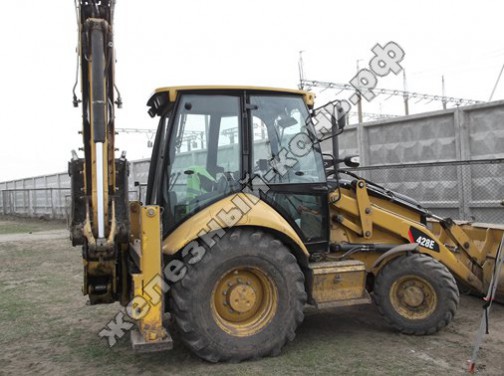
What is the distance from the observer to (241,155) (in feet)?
14.3

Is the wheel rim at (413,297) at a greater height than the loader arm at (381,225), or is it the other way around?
the loader arm at (381,225)

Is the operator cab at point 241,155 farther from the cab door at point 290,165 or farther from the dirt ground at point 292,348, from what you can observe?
the dirt ground at point 292,348

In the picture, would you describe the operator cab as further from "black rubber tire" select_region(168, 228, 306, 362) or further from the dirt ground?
the dirt ground

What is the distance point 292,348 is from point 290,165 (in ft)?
5.45

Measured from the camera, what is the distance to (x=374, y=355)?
4.08 meters

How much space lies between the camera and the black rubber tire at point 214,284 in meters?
3.83

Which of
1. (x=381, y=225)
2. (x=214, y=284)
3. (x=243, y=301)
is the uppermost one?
(x=381, y=225)

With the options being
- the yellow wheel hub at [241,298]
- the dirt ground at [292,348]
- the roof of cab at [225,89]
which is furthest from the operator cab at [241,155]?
the dirt ground at [292,348]

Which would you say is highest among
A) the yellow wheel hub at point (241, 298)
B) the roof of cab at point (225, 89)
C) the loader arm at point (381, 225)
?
the roof of cab at point (225, 89)

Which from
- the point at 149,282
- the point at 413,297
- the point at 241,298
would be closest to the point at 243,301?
the point at 241,298

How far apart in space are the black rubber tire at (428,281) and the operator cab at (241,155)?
2.24 ft

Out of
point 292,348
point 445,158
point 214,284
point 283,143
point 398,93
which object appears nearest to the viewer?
point 214,284

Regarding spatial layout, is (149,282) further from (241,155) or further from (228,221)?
(241,155)

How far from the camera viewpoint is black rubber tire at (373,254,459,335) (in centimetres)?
450
